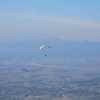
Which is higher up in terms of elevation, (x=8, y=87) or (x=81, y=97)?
(x=8, y=87)

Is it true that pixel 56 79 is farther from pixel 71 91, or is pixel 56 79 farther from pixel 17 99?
pixel 17 99

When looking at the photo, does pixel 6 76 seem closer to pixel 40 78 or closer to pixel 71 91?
pixel 40 78

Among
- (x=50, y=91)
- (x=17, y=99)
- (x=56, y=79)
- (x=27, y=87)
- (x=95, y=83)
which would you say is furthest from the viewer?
(x=56, y=79)

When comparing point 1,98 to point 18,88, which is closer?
point 1,98

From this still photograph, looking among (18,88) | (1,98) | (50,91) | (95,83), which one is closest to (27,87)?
(18,88)

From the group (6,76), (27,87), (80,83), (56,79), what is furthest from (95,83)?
(6,76)

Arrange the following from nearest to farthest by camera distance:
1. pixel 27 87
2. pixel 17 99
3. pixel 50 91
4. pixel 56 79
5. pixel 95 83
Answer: pixel 17 99
pixel 50 91
pixel 27 87
pixel 95 83
pixel 56 79

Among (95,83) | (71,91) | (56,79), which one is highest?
(56,79)

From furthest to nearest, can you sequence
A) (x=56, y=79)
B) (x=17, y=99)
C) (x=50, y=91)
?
(x=56, y=79)
(x=50, y=91)
(x=17, y=99)

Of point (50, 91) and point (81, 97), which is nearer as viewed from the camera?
point (81, 97)
